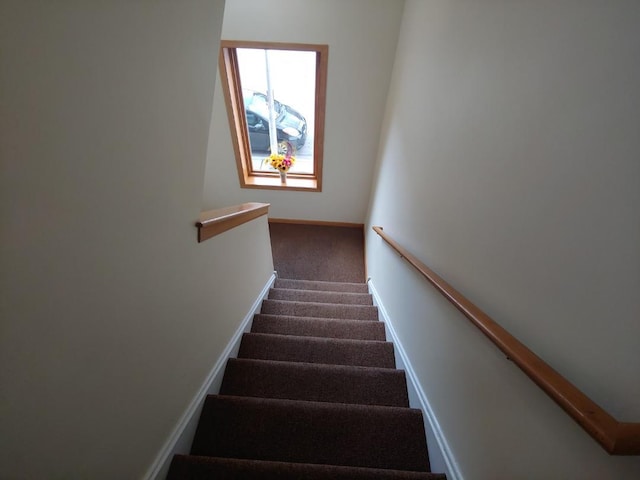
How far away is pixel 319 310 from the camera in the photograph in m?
2.34

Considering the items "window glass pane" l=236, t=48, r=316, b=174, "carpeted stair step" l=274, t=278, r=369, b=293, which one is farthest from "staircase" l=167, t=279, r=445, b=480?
"window glass pane" l=236, t=48, r=316, b=174

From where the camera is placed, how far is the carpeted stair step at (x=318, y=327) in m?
2.00

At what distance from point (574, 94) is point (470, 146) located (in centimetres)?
47

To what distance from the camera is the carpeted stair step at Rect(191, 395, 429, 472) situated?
112cm

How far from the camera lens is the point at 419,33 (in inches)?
84.4

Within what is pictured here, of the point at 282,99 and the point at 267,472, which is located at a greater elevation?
the point at 282,99

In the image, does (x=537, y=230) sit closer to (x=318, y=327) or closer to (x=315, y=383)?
(x=315, y=383)

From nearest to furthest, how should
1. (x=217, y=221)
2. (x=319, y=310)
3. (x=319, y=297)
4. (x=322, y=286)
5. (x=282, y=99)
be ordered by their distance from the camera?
(x=217, y=221) → (x=319, y=310) → (x=319, y=297) → (x=322, y=286) → (x=282, y=99)

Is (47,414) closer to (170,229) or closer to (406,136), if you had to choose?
(170,229)

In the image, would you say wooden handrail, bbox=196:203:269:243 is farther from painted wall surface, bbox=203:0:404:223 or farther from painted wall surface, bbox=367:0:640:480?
painted wall surface, bbox=203:0:404:223

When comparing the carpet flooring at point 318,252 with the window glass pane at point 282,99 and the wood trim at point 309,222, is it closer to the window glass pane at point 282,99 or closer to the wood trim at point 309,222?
the wood trim at point 309,222

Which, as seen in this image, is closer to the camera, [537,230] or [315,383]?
[537,230]

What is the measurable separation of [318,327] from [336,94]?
2.94 meters

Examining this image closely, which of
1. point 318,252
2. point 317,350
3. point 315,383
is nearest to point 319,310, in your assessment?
point 317,350
